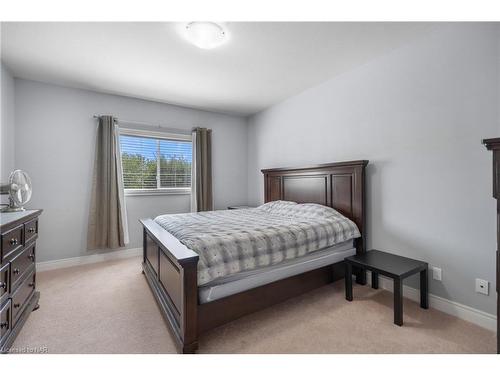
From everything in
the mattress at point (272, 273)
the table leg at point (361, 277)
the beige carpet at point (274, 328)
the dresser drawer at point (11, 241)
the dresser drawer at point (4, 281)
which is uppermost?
the dresser drawer at point (11, 241)

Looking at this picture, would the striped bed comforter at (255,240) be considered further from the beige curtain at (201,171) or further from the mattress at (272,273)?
the beige curtain at (201,171)

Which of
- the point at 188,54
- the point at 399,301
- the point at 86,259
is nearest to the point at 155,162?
the point at 86,259

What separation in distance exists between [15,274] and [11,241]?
0.28 metres

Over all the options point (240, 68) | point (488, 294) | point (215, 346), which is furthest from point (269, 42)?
point (488, 294)

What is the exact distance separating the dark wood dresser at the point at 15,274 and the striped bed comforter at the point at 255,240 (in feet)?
3.48

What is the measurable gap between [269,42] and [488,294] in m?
2.76

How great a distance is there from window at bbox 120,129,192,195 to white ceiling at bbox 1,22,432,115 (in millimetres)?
742

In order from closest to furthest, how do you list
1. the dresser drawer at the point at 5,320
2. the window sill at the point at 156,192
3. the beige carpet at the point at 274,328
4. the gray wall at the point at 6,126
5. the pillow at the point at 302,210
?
the dresser drawer at the point at 5,320 → the beige carpet at the point at 274,328 → the gray wall at the point at 6,126 → the pillow at the point at 302,210 → the window sill at the point at 156,192

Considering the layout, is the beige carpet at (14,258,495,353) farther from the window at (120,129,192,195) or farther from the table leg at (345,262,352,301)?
the window at (120,129,192,195)

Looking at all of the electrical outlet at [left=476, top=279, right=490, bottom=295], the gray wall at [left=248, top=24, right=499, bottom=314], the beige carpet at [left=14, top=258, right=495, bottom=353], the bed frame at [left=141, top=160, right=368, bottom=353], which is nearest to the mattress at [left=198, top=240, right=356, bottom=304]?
the bed frame at [left=141, top=160, right=368, bottom=353]

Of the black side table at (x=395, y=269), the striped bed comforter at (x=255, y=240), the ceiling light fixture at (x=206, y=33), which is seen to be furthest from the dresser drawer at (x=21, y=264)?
the black side table at (x=395, y=269)

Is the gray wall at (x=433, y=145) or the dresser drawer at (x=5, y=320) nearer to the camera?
the dresser drawer at (x=5, y=320)

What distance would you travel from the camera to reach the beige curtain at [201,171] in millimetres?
4051

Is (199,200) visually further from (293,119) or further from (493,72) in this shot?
(493,72)
